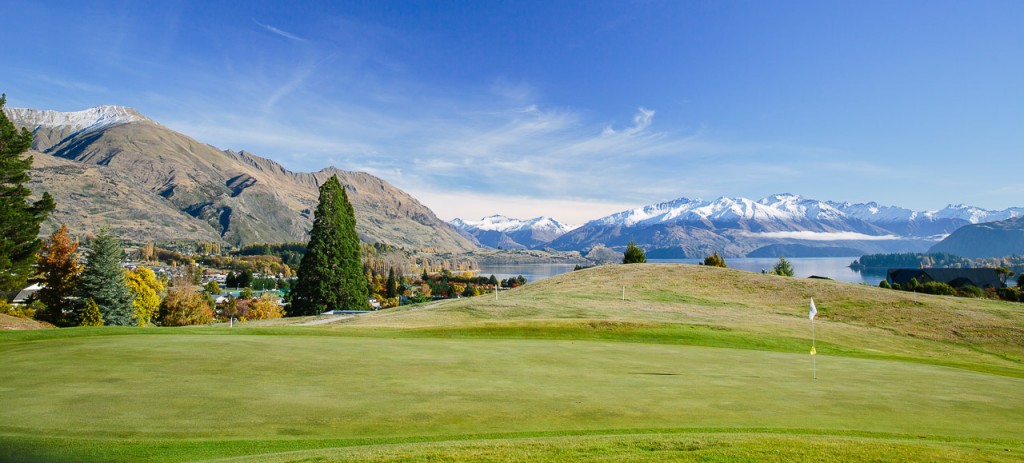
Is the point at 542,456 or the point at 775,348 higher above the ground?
the point at 542,456

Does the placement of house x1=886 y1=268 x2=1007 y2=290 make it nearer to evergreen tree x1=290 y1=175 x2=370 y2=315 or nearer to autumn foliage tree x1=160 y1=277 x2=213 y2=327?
evergreen tree x1=290 y1=175 x2=370 y2=315

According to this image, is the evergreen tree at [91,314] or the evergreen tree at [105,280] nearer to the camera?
the evergreen tree at [91,314]

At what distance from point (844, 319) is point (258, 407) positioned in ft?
149

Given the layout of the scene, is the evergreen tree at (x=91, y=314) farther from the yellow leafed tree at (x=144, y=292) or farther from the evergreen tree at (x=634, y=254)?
the evergreen tree at (x=634, y=254)

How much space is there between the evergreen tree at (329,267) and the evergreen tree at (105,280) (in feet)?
55.1

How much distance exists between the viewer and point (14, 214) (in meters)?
43.8

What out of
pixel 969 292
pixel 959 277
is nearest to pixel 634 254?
pixel 969 292

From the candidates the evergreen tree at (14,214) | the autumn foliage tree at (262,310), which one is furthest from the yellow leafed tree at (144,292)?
the evergreen tree at (14,214)

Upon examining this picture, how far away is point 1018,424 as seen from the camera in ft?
40.2

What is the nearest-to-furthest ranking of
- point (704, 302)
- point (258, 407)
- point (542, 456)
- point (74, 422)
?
point (542, 456) < point (74, 422) < point (258, 407) < point (704, 302)

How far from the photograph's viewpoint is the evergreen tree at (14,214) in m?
43.8

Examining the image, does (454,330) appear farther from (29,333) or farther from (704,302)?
(704,302)

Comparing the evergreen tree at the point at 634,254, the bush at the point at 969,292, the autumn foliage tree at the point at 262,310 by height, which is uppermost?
the evergreen tree at the point at 634,254

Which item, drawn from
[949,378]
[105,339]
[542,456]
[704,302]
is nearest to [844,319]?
[704,302]
